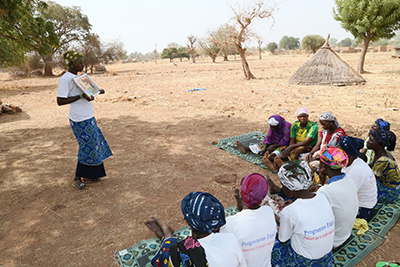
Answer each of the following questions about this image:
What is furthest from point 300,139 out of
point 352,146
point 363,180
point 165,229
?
point 165,229

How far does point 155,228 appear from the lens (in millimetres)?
2969

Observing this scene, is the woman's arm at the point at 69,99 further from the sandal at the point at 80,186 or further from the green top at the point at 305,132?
the green top at the point at 305,132

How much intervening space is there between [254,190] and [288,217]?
0.42 m

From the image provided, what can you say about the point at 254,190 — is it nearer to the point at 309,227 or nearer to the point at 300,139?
the point at 309,227

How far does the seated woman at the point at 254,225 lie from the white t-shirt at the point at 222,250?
0.16 m

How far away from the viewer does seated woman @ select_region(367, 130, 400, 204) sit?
10.1 ft

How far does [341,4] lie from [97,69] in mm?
27498

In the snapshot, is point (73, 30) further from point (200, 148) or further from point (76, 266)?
point (76, 266)

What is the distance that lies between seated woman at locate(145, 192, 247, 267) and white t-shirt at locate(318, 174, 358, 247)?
114 cm

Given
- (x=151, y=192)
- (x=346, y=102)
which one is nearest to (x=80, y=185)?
(x=151, y=192)

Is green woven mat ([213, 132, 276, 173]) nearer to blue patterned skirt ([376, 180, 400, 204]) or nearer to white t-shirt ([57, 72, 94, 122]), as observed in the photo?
blue patterned skirt ([376, 180, 400, 204])

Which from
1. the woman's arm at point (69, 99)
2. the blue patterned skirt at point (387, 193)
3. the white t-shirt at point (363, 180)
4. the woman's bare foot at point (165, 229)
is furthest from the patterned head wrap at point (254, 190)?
the woman's arm at point (69, 99)

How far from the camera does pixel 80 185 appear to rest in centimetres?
407

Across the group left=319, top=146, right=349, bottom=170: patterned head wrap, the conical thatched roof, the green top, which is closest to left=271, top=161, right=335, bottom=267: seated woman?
left=319, top=146, right=349, bottom=170: patterned head wrap
